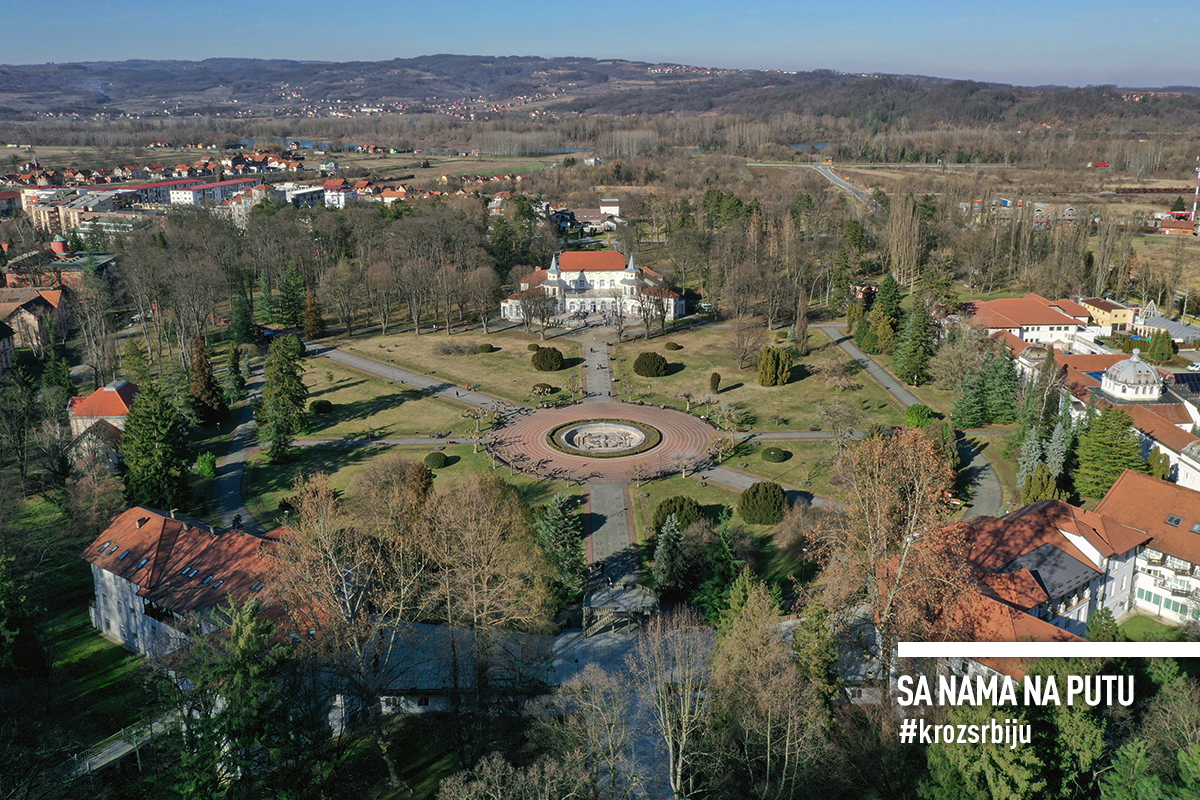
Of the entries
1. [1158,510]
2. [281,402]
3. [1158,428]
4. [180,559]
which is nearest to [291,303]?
[281,402]

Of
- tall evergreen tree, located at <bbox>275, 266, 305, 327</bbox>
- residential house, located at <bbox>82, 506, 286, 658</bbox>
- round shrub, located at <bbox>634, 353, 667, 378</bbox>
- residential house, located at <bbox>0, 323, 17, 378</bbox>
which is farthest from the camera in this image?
tall evergreen tree, located at <bbox>275, 266, 305, 327</bbox>

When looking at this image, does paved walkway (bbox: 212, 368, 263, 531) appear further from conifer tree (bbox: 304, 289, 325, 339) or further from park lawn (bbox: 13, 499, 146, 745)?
conifer tree (bbox: 304, 289, 325, 339)

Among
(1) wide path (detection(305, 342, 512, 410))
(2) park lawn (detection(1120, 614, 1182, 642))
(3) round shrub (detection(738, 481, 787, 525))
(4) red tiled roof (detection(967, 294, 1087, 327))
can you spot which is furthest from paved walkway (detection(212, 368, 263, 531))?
(4) red tiled roof (detection(967, 294, 1087, 327))

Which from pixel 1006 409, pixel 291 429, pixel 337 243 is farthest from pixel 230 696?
pixel 337 243

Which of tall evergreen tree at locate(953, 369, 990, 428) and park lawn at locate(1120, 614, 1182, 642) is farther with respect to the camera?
tall evergreen tree at locate(953, 369, 990, 428)

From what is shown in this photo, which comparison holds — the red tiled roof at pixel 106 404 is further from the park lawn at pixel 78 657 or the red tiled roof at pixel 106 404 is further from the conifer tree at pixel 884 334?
the conifer tree at pixel 884 334

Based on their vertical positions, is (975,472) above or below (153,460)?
below

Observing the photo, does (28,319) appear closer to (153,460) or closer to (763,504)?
(153,460)
